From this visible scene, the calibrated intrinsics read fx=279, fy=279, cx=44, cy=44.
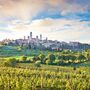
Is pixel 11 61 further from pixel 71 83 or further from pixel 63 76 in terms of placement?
pixel 71 83

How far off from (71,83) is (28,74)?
17.8m

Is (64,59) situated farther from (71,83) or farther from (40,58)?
(71,83)

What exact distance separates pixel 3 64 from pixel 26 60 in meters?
17.1

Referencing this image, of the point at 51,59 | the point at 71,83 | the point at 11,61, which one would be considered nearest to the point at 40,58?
the point at 51,59

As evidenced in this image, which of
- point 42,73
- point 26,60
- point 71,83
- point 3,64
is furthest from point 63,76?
point 26,60

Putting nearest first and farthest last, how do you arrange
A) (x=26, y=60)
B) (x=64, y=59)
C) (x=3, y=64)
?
1. (x=3, y=64)
2. (x=26, y=60)
3. (x=64, y=59)

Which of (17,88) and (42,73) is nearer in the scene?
(17,88)

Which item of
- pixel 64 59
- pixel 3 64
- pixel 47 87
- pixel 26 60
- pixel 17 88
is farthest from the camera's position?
pixel 64 59

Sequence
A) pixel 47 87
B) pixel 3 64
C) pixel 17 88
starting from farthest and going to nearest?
pixel 3 64 < pixel 47 87 < pixel 17 88

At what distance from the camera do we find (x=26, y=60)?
124562 millimetres

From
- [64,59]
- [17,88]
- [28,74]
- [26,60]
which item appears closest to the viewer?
[17,88]

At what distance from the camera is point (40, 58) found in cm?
12950

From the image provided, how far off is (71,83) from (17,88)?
15527mm

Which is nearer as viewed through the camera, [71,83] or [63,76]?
[71,83]
